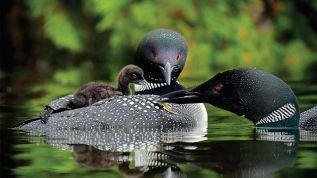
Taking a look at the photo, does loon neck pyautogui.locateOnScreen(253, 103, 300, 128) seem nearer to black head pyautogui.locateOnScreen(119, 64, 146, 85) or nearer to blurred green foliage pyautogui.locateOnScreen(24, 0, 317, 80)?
black head pyautogui.locateOnScreen(119, 64, 146, 85)

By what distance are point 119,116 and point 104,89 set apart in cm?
76

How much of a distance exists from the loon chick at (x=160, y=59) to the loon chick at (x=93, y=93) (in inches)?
7.2

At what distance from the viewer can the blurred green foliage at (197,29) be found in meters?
18.3

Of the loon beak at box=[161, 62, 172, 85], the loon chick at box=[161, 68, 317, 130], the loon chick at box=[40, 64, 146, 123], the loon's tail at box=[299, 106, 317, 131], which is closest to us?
the loon chick at box=[161, 68, 317, 130]

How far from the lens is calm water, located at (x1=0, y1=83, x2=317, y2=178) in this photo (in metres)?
5.66

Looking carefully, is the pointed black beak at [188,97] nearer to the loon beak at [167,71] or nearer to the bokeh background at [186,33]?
the loon beak at [167,71]

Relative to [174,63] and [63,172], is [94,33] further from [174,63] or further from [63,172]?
[63,172]

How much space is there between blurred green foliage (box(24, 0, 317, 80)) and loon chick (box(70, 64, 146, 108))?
27.8 feet

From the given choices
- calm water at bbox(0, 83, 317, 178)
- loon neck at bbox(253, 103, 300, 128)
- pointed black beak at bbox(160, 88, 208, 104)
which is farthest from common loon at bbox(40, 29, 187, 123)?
loon neck at bbox(253, 103, 300, 128)

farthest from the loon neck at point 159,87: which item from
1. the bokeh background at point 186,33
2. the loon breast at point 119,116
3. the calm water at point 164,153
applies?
the bokeh background at point 186,33

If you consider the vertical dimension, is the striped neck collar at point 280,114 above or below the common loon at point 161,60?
below

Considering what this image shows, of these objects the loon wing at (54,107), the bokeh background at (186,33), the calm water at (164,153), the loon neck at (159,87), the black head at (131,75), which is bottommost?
the calm water at (164,153)

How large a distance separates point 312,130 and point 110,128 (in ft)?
4.74

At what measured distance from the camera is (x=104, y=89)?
8.52 m
